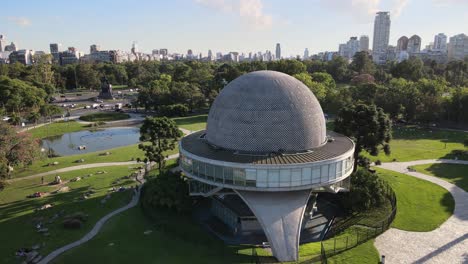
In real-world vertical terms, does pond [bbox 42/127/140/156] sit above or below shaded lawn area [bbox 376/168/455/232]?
below

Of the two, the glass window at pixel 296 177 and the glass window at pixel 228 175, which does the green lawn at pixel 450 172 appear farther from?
Answer: the glass window at pixel 228 175

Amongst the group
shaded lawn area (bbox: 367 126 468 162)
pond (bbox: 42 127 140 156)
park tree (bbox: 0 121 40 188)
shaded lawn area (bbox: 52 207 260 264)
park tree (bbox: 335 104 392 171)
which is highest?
park tree (bbox: 335 104 392 171)

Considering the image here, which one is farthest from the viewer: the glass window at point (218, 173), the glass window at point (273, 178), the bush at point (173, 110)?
the bush at point (173, 110)

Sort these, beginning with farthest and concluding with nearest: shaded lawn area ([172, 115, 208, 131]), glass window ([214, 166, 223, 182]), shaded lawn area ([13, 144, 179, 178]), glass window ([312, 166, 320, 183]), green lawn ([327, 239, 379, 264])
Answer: shaded lawn area ([172, 115, 208, 131])
shaded lawn area ([13, 144, 179, 178])
glass window ([214, 166, 223, 182])
glass window ([312, 166, 320, 183])
green lawn ([327, 239, 379, 264])

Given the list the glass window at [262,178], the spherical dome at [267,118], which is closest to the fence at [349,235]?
the glass window at [262,178]

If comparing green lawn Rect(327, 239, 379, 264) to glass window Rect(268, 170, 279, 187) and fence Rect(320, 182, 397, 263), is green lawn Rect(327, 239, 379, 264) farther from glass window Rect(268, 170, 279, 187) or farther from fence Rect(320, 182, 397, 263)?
glass window Rect(268, 170, 279, 187)

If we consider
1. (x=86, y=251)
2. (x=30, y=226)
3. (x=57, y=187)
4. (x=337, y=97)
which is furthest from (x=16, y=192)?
(x=337, y=97)

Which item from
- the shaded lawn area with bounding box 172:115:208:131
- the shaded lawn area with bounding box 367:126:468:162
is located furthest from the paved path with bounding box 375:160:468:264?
the shaded lawn area with bounding box 172:115:208:131
